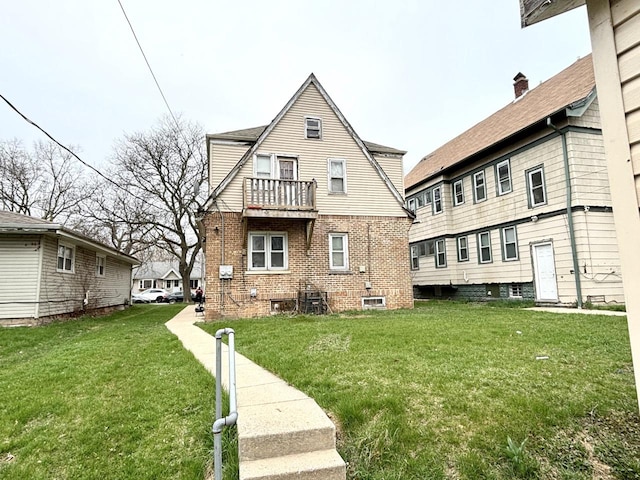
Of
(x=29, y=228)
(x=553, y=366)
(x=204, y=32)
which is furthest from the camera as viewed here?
(x=29, y=228)

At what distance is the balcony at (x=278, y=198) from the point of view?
37.1 ft

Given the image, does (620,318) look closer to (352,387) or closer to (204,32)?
(352,387)

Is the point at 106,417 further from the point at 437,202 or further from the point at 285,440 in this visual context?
the point at 437,202

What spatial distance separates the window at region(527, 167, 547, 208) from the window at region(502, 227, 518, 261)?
4.38 feet

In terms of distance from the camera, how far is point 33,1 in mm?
6410

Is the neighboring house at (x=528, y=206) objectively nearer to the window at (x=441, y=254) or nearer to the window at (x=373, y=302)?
the window at (x=441, y=254)

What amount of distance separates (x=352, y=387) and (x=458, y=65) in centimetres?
1302

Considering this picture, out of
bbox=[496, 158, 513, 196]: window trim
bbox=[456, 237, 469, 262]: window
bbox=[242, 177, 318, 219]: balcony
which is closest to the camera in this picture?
bbox=[242, 177, 318, 219]: balcony

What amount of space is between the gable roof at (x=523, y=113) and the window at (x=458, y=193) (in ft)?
3.26

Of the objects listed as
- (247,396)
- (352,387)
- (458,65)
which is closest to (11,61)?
(247,396)

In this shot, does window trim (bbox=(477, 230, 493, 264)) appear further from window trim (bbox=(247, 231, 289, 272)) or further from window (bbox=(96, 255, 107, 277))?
window (bbox=(96, 255, 107, 277))

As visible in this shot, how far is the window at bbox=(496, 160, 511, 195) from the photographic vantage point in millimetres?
14391

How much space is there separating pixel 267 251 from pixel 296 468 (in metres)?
9.70

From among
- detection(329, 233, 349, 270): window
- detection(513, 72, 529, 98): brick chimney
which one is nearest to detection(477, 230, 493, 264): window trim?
detection(329, 233, 349, 270): window
